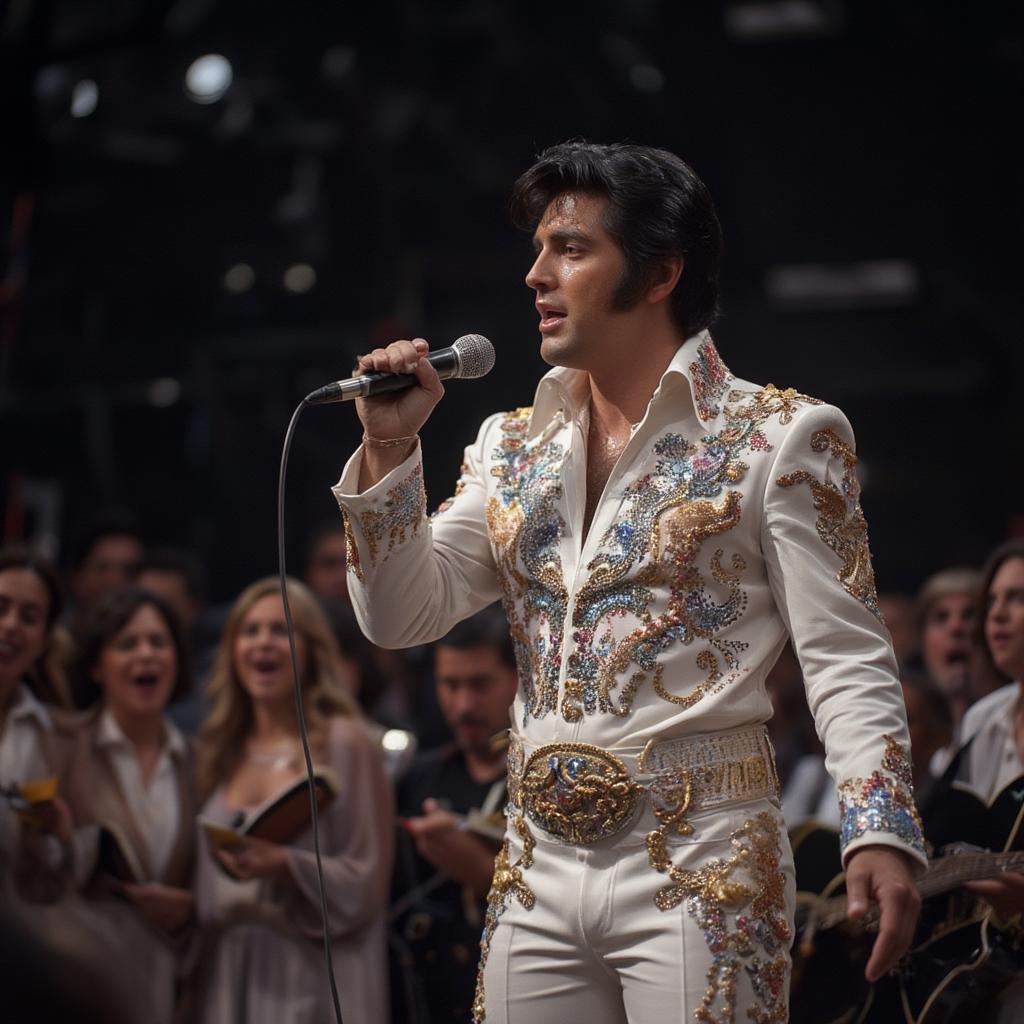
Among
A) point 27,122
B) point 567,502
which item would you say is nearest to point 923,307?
point 27,122

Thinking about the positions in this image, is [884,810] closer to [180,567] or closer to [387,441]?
[387,441]

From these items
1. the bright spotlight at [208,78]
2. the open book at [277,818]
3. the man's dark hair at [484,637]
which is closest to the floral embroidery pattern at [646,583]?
the open book at [277,818]

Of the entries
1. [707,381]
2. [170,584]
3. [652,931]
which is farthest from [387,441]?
[170,584]

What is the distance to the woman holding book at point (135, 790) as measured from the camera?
146 inches

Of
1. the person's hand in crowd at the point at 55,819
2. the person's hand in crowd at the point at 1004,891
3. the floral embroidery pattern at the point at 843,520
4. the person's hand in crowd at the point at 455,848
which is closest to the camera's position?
the floral embroidery pattern at the point at 843,520

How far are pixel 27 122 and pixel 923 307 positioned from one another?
4.83 metres

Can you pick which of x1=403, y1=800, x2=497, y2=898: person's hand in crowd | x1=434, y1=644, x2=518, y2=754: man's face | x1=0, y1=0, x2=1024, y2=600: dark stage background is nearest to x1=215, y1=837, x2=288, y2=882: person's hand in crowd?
x1=403, y1=800, x2=497, y2=898: person's hand in crowd

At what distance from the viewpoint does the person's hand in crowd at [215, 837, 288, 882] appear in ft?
11.8

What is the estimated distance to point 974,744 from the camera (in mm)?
3367

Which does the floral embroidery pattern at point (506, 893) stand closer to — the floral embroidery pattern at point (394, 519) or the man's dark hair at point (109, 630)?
the floral embroidery pattern at point (394, 519)

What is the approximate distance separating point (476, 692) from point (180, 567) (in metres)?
1.91

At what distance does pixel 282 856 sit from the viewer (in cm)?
362

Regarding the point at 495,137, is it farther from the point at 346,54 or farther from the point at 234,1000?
the point at 234,1000

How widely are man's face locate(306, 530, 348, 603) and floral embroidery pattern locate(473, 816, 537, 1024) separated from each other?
139 inches
